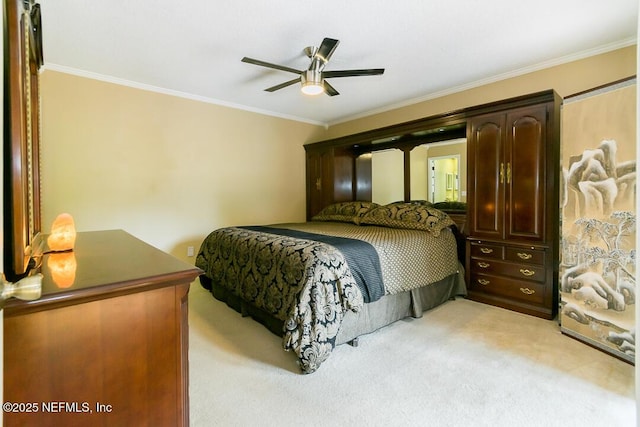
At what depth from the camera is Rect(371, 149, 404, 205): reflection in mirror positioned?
428 centimetres

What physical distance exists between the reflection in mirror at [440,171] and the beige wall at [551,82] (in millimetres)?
502

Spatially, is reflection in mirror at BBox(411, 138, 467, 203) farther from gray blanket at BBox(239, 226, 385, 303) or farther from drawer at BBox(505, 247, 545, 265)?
gray blanket at BBox(239, 226, 385, 303)

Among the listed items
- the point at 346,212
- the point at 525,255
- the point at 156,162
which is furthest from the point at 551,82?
the point at 156,162

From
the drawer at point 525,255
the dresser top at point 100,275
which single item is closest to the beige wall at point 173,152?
A: the drawer at point 525,255

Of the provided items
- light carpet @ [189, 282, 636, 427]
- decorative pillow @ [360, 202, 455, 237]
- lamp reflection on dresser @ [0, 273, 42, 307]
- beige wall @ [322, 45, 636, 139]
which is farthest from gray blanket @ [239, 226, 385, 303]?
beige wall @ [322, 45, 636, 139]

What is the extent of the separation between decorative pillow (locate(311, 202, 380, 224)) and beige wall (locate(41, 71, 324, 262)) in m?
0.79

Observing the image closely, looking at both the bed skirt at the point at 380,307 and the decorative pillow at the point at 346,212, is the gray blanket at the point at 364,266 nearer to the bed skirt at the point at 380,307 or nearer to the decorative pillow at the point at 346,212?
the bed skirt at the point at 380,307

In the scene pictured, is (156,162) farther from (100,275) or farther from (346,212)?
(100,275)

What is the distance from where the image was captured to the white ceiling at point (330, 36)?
2.13m

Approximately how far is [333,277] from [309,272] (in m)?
0.19

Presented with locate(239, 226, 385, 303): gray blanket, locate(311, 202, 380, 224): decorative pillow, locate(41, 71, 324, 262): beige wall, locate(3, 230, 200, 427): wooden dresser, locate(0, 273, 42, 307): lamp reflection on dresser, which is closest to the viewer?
locate(0, 273, 42, 307): lamp reflection on dresser

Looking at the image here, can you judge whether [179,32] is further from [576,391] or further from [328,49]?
[576,391]

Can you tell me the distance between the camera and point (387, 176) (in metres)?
4.50

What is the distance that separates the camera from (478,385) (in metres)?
1.79
